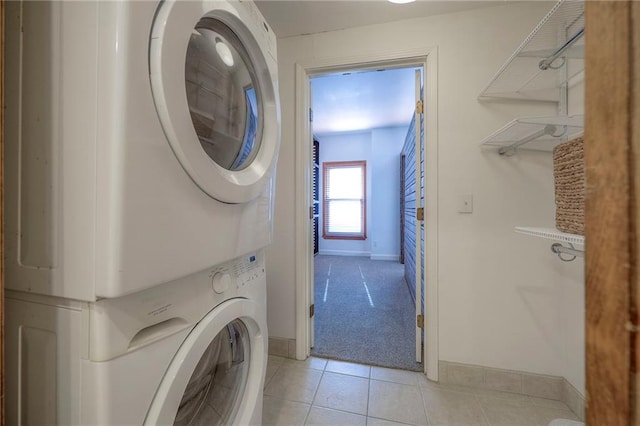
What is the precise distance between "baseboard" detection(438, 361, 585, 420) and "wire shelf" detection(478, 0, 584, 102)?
→ 155 centimetres

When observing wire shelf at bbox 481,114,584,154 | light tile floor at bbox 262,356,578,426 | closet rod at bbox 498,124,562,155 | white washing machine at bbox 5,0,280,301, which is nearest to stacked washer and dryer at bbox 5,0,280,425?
white washing machine at bbox 5,0,280,301

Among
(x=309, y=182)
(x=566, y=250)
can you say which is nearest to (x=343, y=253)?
(x=309, y=182)

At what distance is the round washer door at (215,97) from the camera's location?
0.47m

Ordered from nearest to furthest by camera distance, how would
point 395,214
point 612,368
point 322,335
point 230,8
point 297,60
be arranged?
1. point 612,368
2. point 230,8
3. point 297,60
4. point 322,335
5. point 395,214

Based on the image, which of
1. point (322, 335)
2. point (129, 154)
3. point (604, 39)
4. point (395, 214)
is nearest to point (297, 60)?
point (129, 154)

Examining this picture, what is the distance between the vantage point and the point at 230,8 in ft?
2.10

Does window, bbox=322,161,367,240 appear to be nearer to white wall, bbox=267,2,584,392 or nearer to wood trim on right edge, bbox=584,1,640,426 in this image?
white wall, bbox=267,2,584,392

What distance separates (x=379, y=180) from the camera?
4691mm

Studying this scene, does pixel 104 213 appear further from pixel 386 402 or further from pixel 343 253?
pixel 343 253

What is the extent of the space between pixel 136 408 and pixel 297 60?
1.87 metres

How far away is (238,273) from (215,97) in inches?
20.9

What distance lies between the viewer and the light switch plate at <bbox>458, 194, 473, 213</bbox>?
1419 mm

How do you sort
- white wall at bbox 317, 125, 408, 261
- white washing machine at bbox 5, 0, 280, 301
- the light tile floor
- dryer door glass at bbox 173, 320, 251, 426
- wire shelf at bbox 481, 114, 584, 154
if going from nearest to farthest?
1. white washing machine at bbox 5, 0, 280, 301
2. dryer door glass at bbox 173, 320, 251, 426
3. wire shelf at bbox 481, 114, 584, 154
4. the light tile floor
5. white wall at bbox 317, 125, 408, 261

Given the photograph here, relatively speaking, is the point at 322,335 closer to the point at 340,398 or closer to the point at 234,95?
the point at 340,398
